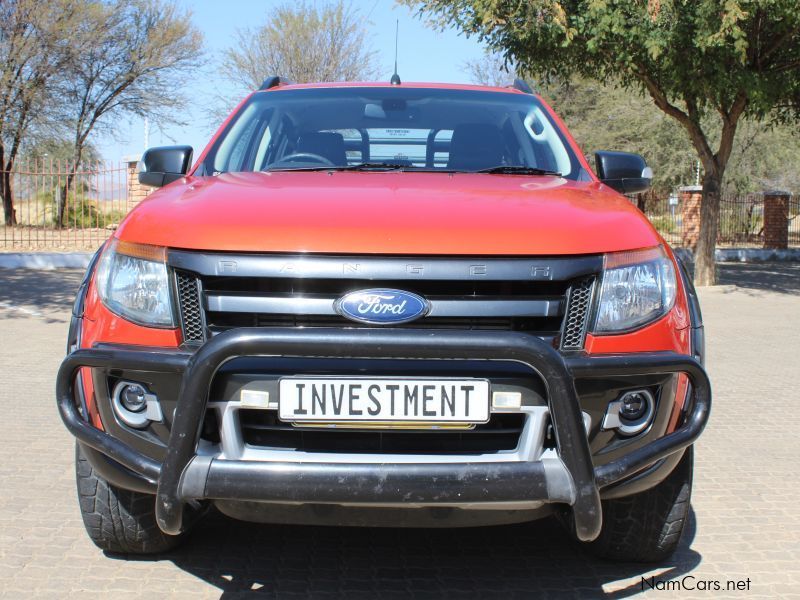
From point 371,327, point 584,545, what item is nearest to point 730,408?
point 584,545

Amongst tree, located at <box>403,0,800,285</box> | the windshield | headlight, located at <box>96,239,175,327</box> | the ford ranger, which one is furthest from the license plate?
tree, located at <box>403,0,800,285</box>

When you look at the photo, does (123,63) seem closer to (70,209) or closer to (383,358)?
(70,209)

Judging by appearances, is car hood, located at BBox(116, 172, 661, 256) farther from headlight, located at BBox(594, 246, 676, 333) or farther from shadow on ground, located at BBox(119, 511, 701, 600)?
shadow on ground, located at BBox(119, 511, 701, 600)

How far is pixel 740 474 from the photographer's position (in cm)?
457

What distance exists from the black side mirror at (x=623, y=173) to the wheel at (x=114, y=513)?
2277mm

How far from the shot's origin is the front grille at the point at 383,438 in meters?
2.51

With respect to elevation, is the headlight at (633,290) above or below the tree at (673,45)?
below

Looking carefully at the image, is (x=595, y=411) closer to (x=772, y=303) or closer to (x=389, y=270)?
(x=389, y=270)

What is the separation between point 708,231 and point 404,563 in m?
13.6

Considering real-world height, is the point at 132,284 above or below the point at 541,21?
below

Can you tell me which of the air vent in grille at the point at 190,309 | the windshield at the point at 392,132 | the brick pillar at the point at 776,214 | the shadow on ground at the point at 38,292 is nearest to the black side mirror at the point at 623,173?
the windshield at the point at 392,132

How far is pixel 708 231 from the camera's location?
15750mm

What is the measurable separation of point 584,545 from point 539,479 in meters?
1.22

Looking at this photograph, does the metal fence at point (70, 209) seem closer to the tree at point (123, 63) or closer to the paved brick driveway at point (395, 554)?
the tree at point (123, 63)
